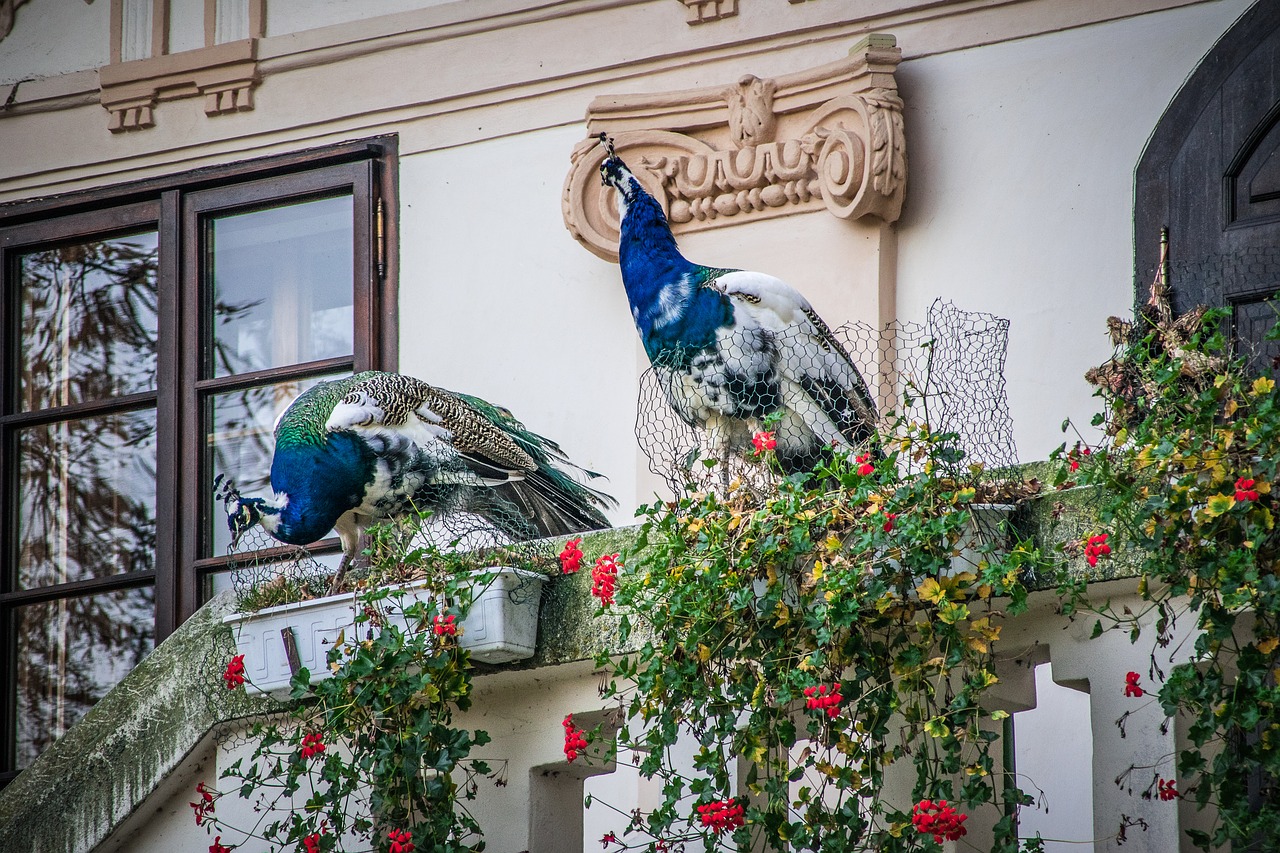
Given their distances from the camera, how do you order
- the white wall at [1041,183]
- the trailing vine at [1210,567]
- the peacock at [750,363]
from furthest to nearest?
1. the white wall at [1041,183]
2. the peacock at [750,363]
3. the trailing vine at [1210,567]

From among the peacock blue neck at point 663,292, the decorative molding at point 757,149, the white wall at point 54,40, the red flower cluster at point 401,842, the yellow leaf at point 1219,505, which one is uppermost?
the white wall at point 54,40

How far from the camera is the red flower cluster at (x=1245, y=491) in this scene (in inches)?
123

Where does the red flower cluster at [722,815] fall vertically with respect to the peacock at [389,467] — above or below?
below

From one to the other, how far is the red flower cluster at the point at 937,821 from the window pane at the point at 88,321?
3.65 metres

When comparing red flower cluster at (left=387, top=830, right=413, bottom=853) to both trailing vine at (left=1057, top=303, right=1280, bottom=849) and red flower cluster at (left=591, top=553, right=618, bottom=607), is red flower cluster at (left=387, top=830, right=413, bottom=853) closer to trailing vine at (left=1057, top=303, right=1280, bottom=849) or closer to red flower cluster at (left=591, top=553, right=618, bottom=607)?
red flower cluster at (left=591, top=553, right=618, bottom=607)

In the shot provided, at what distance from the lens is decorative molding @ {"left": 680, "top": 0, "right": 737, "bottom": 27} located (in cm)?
568

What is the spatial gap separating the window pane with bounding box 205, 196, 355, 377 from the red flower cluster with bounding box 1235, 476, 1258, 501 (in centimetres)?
338

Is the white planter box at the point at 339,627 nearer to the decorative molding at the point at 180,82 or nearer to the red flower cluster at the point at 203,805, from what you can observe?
the red flower cluster at the point at 203,805

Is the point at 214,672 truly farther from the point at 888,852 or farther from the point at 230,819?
the point at 888,852

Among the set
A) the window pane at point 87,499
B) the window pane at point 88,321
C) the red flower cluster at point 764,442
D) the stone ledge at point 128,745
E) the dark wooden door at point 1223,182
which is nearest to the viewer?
the red flower cluster at point 764,442

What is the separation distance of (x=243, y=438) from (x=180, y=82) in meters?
1.13

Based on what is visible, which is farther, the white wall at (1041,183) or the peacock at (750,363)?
the white wall at (1041,183)

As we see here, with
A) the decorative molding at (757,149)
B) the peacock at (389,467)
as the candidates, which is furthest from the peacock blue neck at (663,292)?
the decorative molding at (757,149)

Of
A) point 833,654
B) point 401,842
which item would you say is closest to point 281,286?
point 401,842
